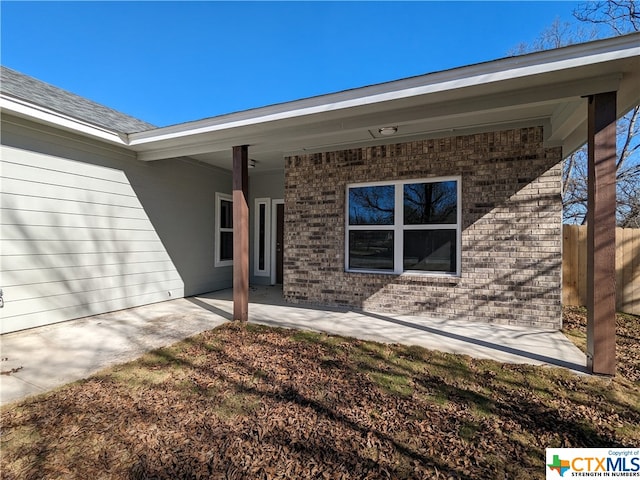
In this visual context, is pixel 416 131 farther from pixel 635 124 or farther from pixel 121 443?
pixel 635 124

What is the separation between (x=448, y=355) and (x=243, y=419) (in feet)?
8.03

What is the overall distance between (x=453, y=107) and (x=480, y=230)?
2.24 m

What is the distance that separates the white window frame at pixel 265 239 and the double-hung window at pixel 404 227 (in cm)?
303

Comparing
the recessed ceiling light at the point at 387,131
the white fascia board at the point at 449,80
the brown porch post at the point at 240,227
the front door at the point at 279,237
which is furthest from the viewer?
the front door at the point at 279,237

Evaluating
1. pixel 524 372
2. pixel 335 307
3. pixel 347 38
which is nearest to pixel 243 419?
pixel 524 372

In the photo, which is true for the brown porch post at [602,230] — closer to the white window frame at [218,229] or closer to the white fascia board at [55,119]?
the white fascia board at [55,119]

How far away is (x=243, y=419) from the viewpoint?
2.35 metres

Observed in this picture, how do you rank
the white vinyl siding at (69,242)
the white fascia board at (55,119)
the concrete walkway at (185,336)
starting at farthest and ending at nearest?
1. the white vinyl siding at (69,242)
2. the white fascia board at (55,119)
3. the concrete walkway at (185,336)

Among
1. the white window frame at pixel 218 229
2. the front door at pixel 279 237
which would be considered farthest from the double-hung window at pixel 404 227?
the white window frame at pixel 218 229

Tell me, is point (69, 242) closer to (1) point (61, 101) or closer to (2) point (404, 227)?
(1) point (61, 101)

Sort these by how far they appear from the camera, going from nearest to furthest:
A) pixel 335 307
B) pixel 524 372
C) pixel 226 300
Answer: pixel 524 372
pixel 335 307
pixel 226 300

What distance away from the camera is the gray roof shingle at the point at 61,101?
15.0ft

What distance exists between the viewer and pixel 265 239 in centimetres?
827

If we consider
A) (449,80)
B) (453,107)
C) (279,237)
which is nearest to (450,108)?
(453,107)
